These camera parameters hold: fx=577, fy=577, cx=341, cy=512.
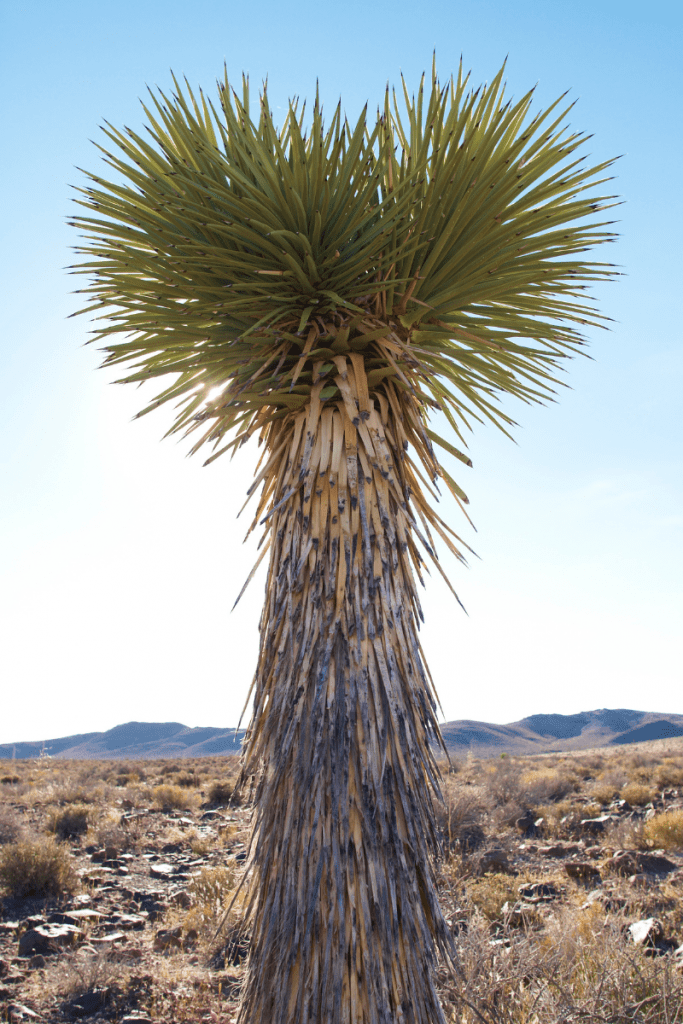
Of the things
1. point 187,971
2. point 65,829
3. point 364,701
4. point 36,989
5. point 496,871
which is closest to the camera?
point 364,701

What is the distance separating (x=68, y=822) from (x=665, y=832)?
9.07m

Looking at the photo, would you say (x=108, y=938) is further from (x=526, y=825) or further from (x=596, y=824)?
(x=596, y=824)

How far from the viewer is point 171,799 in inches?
508

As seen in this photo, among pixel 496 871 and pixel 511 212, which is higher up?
pixel 511 212

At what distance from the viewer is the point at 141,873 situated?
7781 millimetres

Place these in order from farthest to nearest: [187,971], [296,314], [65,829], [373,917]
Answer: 1. [65,829]
2. [187,971]
3. [296,314]
4. [373,917]

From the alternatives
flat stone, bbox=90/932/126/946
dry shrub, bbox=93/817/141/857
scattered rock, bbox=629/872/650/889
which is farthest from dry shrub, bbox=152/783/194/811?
scattered rock, bbox=629/872/650/889

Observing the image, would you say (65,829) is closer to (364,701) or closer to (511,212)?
(364,701)

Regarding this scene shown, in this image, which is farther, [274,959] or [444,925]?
[444,925]

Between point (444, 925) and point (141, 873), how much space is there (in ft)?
22.7

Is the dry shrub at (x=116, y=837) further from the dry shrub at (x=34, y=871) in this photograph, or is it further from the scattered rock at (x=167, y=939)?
the scattered rock at (x=167, y=939)

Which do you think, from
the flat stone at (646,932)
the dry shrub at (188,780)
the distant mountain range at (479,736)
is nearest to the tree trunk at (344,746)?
the flat stone at (646,932)

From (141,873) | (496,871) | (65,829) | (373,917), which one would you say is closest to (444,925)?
(373,917)

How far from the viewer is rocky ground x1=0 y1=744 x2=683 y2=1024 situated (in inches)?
139
